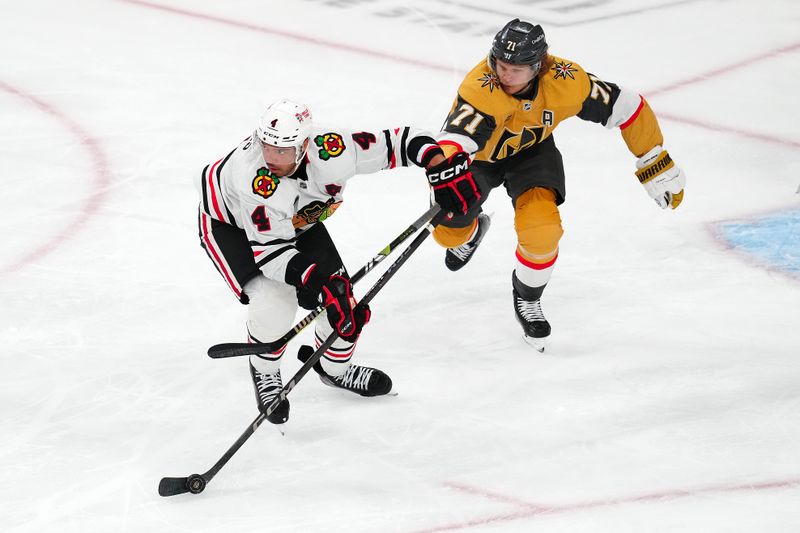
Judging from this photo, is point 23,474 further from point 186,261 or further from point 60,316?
point 186,261

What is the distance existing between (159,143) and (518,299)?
2059mm

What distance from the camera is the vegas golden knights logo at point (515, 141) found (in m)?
3.33

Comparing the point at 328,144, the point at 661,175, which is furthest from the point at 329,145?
the point at 661,175

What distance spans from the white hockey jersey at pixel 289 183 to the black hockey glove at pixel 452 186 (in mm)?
63

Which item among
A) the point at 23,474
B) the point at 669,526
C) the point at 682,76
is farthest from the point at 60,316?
the point at 682,76

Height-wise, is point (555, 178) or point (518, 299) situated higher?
point (555, 178)

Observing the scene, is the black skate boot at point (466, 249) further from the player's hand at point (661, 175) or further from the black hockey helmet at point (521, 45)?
the black hockey helmet at point (521, 45)

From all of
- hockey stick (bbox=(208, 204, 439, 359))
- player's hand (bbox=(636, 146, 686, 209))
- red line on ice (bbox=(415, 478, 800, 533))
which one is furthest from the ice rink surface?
player's hand (bbox=(636, 146, 686, 209))

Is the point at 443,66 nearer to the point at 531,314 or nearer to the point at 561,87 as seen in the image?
the point at 561,87

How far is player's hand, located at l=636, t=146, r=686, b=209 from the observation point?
340 centimetres

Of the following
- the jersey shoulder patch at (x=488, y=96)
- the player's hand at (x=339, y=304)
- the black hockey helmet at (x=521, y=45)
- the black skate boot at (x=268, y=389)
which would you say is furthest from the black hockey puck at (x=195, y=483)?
the black hockey helmet at (x=521, y=45)

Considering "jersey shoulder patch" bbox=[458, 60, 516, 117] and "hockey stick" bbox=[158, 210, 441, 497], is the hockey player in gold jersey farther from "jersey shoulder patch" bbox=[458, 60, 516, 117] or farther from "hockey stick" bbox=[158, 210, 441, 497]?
"hockey stick" bbox=[158, 210, 441, 497]

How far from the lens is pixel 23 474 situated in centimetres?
283

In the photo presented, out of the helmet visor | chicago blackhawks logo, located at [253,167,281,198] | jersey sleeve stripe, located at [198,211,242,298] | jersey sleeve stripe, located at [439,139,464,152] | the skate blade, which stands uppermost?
the helmet visor
